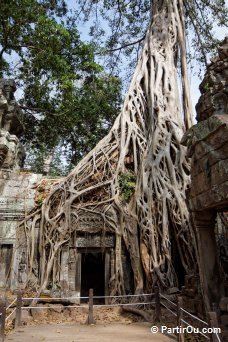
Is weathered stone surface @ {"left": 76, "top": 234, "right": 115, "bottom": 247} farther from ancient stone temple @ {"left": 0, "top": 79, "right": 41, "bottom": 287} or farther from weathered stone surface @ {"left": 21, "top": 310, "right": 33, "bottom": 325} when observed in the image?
weathered stone surface @ {"left": 21, "top": 310, "right": 33, "bottom": 325}

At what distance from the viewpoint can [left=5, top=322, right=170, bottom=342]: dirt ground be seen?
13.3 ft

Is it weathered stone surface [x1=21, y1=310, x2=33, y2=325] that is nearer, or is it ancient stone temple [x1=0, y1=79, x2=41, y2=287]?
weathered stone surface [x1=21, y1=310, x2=33, y2=325]

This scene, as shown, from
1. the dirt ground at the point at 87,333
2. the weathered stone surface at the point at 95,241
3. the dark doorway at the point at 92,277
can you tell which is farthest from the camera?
→ the dark doorway at the point at 92,277

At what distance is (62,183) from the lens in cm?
790

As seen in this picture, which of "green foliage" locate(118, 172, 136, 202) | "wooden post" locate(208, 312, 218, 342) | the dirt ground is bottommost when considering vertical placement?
the dirt ground

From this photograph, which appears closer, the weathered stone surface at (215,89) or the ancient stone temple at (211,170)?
the ancient stone temple at (211,170)

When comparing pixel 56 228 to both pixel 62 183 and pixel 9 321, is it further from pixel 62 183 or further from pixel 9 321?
pixel 9 321

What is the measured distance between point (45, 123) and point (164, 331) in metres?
8.87

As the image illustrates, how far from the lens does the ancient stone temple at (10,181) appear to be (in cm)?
719

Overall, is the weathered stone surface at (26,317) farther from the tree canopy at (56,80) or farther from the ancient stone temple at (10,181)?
the tree canopy at (56,80)

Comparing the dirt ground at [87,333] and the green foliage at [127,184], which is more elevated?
the green foliage at [127,184]

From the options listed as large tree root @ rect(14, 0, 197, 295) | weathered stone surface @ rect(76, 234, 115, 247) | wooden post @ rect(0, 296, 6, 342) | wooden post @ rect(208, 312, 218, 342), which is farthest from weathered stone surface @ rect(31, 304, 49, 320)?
wooden post @ rect(208, 312, 218, 342)

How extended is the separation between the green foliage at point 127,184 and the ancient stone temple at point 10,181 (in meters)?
2.04

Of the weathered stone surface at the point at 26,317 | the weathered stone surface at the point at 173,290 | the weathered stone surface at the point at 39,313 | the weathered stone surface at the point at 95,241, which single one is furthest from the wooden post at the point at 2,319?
the weathered stone surface at the point at 95,241
